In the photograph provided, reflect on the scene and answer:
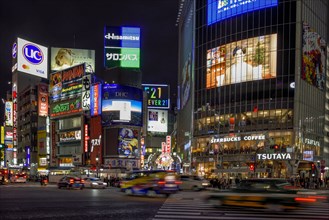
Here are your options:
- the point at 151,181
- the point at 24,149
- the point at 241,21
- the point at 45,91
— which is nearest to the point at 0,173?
the point at 151,181

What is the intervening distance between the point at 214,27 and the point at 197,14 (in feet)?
20.6

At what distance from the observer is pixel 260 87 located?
73875 mm

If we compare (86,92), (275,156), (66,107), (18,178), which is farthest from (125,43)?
(18,178)

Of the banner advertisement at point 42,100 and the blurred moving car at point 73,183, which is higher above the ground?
the banner advertisement at point 42,100

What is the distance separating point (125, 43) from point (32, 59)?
63.3 feet

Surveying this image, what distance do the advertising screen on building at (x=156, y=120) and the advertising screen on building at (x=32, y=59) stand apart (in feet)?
130

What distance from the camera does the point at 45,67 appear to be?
8688 centimetres

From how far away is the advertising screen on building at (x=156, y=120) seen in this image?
124625 millimetres

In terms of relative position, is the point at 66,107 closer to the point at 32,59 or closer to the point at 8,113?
the point at 32,59

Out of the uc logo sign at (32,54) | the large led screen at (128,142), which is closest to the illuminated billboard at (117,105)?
the large led screen at (128,142)

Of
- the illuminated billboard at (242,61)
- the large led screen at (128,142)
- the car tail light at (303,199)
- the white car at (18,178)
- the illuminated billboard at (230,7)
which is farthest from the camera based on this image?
the large led screen at (128,142)

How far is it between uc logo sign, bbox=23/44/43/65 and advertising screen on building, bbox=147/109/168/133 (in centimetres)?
3981

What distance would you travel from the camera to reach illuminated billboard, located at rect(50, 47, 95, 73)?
115 metres

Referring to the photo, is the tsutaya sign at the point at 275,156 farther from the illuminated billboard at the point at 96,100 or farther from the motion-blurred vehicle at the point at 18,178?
the motion-blurred vehicle at the point at 18,178
